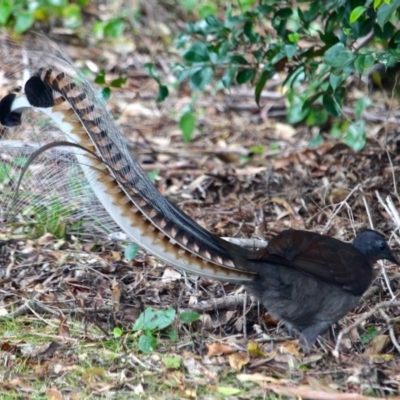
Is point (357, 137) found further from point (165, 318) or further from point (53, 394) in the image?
point (53, 394)

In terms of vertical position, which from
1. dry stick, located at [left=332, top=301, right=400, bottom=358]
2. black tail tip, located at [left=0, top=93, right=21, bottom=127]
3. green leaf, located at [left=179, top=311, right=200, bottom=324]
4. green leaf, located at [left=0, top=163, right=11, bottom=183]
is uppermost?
black tail tip, located at [left=0, top=93, right=21, bottom=127]

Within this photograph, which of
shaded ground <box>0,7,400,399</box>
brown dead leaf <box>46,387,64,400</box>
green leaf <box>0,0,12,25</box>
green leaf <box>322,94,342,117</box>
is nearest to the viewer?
brown dead leaf <box>46,387,64,400</box>

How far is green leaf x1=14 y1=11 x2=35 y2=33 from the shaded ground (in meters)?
1.84

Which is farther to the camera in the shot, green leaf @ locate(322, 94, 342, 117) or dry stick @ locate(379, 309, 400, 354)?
green leaf @ locate(322, 94, 342, 117)

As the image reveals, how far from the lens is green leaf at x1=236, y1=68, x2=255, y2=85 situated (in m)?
6.39

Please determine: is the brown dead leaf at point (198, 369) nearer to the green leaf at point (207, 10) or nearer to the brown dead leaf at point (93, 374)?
the brown dead leaf at point (93, 374)

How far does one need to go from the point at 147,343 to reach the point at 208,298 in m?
0.78

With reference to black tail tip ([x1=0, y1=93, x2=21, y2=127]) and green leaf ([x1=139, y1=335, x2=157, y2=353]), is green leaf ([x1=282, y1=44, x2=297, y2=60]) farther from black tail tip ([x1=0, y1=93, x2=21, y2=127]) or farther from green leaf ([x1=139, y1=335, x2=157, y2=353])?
green leaf ([x1=139, y1=335, x2=157, y2=353])

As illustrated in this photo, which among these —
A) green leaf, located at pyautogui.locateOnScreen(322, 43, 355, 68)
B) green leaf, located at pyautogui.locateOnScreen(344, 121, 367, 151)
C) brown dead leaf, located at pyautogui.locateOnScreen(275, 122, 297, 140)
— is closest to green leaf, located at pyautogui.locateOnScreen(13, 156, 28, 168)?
green leaf, located at pyautogui.locateOnScreen(322, 43, 355, 68)

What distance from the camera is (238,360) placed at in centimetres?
457

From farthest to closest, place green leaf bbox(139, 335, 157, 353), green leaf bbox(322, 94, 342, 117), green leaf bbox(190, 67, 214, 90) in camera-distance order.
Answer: green leaf bbox(190, 67, 214, 90) → green leaf bbox(322, 94, 342, 117) → green leaf bbox(139, 335, 157, 353)

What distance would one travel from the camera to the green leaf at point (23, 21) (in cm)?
948

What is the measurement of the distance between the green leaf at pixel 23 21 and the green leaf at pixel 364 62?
16.9ft

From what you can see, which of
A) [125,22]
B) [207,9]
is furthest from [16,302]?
[125,22]
